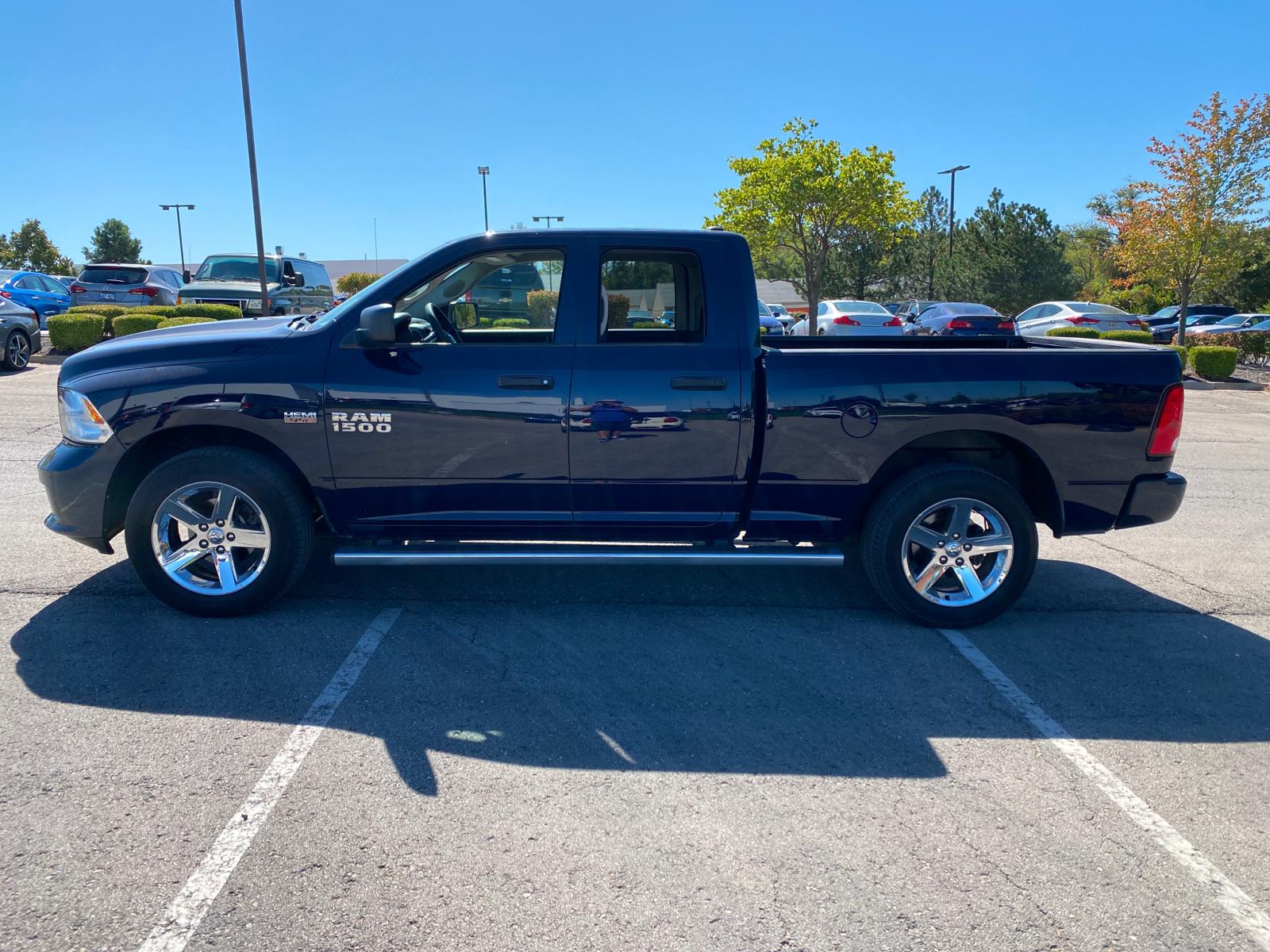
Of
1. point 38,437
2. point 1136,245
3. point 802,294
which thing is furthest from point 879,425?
point 802,294

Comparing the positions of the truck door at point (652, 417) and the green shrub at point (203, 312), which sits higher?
the green shrub at point (203, 312)

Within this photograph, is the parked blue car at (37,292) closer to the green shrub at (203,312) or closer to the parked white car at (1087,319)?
the green shrub at (203,312)

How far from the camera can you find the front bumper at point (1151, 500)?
4.80 m

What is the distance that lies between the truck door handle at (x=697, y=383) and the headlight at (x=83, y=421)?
2.82 meters

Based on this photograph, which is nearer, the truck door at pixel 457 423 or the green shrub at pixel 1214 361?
the truck door at pixel 457 423

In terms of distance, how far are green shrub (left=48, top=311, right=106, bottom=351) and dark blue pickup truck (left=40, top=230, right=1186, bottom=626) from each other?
14.0 m

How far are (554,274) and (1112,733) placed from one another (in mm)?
3348

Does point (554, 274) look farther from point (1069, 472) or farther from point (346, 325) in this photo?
point (1069, 472)

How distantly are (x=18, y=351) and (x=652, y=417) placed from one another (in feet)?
49.5

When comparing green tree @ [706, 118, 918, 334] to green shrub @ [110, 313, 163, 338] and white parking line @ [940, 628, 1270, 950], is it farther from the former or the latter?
white parking line @ [940, 628, 1270, 950]

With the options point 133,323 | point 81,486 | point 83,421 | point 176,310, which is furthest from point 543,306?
point 176,310

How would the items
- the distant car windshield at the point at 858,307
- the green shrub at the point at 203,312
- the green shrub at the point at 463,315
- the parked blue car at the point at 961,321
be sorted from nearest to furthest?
the green shrub at the point at 463,315
the green shrub at the point at 203,312
the parked blue car at the point at 961,321
the distant car windshield at the point at 858,307

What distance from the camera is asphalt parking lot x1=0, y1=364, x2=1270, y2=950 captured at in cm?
265

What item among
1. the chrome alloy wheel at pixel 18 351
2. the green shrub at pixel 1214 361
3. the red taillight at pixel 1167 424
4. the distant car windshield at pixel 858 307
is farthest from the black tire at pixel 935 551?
the distant car windshield at pixel 858 307
